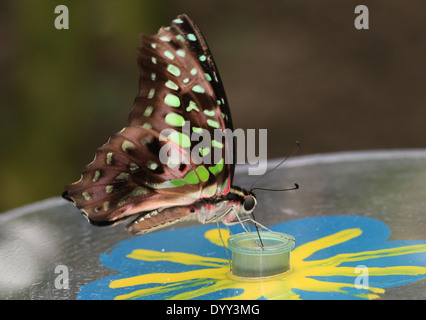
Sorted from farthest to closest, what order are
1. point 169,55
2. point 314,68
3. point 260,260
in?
1. point 314,68
2. point 169,55
3. point 260,260

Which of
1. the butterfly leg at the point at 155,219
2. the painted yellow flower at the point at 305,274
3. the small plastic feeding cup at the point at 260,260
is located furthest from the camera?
the butterfly leg at the point at 155,219

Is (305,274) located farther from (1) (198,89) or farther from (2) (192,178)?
(1) (198,89)

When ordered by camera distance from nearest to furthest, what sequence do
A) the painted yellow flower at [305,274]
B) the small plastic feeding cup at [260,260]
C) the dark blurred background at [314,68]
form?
1. the painted yellow flower at [305,274]
2. the small plastic feeding cup at [260,260]
3. the dark blurred background at [314,68]

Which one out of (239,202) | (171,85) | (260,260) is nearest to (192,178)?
(239,202)

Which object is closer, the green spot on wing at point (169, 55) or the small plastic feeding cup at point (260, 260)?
the small plastic feeding cup at point (260, 260)

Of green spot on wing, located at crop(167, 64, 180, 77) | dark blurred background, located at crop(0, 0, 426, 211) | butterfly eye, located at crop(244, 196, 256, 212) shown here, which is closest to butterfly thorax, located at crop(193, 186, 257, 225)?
butterfly eye, located at crop(244, 196, 256, 212)

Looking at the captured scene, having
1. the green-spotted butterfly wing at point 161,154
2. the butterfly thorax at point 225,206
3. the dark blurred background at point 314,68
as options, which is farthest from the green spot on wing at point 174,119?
the dark blurred background at point 314,68

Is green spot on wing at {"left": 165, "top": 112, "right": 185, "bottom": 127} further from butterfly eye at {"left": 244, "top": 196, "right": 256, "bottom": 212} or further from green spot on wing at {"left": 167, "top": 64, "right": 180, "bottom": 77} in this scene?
butterfly eye at {"left": 244, "top": 196, "right": 256, "bottom": 212}

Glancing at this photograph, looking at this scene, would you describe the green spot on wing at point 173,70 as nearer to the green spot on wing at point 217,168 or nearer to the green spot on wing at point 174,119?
the green spot on wing at point 174,119

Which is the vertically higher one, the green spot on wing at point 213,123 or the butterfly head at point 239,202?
the green spot on wing at point 213,123
